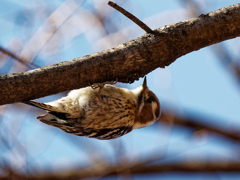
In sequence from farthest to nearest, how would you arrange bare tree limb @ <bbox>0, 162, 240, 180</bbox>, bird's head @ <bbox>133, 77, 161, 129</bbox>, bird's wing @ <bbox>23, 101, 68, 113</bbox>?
bare tree limb @ <bbox>0, 162, 240, 180</bbox> < bird's head @ <bbox>133, 77, 161, 129</bbox> < bird's wing @ <bbox>23, 101, 68, 113</bbox>

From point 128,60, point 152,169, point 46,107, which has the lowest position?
point 152,169

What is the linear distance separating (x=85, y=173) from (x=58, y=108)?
1979 mm

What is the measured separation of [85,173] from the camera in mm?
4199

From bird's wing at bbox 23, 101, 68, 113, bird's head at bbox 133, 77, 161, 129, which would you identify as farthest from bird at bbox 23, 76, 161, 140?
bird's head at bbox 133, 77, 161, 129

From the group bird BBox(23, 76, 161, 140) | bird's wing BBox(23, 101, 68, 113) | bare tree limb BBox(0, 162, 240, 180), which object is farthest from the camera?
bare tree limb BBox(0, 162, 240, 180)

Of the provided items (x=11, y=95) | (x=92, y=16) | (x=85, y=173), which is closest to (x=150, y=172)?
(x=85, y=173)

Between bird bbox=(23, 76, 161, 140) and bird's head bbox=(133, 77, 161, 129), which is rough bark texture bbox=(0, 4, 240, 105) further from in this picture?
bird's head bbox=(133, 77, 161, 129)

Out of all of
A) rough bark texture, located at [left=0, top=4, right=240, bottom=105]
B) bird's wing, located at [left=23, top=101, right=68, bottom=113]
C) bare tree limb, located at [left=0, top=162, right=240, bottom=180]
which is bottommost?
bare tree limb, located at [left=0, top=162, right=240, bottom=180]

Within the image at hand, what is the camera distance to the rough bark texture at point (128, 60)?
2.02 metres

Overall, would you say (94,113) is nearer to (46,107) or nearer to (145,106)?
(46,107)

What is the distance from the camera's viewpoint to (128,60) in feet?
7.17

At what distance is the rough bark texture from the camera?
202 cm

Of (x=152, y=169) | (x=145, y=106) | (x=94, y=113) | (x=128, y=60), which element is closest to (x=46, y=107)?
(x=94, y=113)

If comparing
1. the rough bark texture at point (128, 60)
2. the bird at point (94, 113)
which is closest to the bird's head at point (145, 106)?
the bird at point (94, 113)
